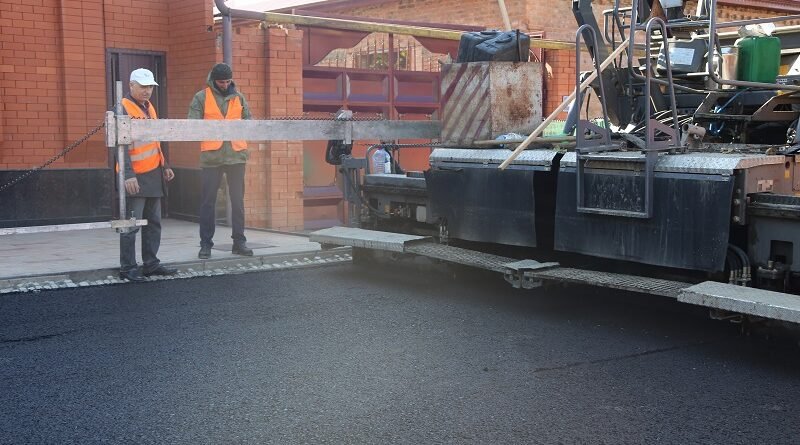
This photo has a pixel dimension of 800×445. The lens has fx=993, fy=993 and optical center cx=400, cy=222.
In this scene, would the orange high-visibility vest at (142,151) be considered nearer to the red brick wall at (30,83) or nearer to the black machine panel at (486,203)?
the black machine panel at (486,203)

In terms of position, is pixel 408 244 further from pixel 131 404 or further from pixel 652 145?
pixel 131 404

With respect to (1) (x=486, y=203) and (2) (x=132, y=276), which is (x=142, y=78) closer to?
(2) (x=132, y=276)

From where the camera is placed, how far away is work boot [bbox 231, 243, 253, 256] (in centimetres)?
940

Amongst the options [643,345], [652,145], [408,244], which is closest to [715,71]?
[652,145]

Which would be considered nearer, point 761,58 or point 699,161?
point 699,161

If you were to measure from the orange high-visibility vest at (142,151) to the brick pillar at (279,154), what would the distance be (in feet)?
10.7

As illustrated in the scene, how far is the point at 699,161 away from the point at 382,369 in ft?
7.60

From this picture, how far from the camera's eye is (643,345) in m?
6.18

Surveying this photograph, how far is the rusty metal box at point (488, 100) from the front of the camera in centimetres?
811

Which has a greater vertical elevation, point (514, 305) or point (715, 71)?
point (715, 71)

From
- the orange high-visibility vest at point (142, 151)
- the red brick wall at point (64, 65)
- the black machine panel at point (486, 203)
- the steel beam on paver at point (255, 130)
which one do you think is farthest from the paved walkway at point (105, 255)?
the black machine panel at point (486, 203)

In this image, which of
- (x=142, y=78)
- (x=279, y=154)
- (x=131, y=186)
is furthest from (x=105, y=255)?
(x=279, y=154)

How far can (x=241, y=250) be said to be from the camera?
941cm

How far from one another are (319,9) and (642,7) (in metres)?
12.9
